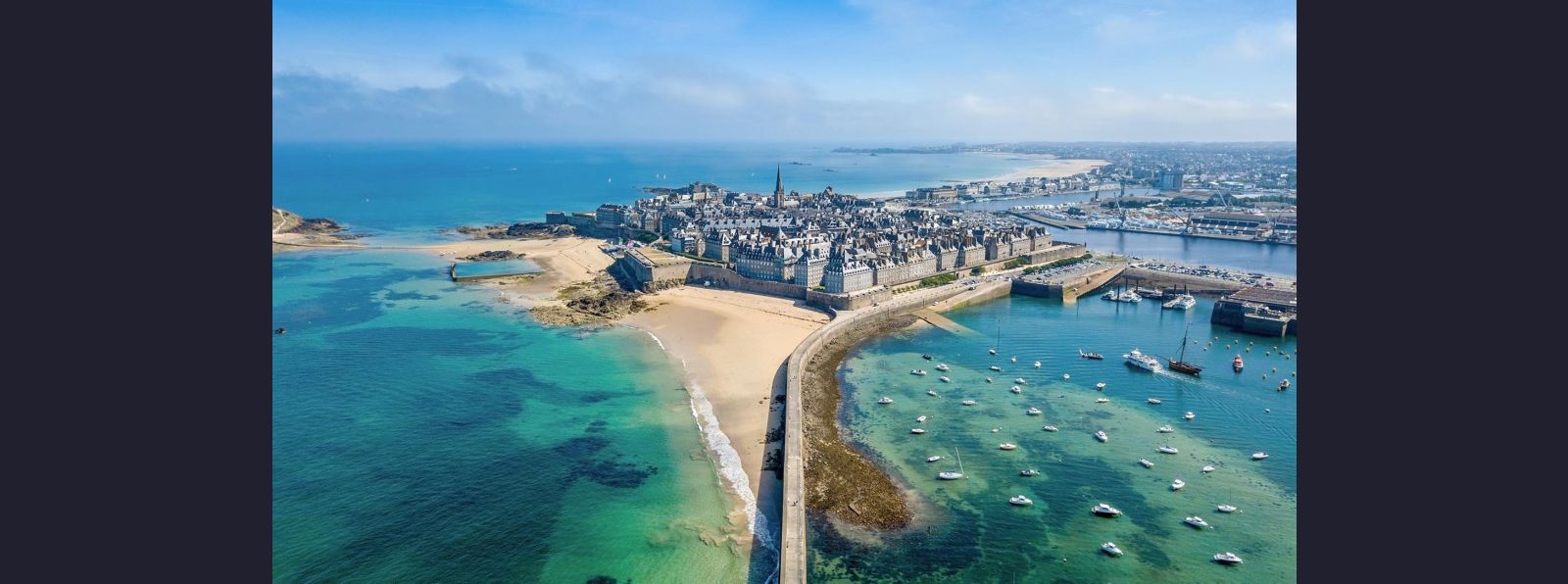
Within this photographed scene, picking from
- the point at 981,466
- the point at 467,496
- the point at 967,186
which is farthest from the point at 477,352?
the point at 967,186

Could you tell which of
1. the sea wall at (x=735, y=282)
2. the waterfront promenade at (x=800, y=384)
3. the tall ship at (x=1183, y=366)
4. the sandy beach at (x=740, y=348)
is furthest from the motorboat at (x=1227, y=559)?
the sea wall at (x=735, y=282)

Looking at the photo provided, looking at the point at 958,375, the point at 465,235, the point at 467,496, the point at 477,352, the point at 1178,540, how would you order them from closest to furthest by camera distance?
the point at 1178,540 → the point at 467,496 → the point at 958,375 → the point at 477,352 → the point at 465,235

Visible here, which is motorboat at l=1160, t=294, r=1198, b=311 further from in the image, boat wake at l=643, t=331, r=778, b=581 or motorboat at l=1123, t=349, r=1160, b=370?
boat wake at l=643, t=331, r=778, b=581

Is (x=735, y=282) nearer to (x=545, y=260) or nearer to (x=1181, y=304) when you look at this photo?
(x=545, y=260)

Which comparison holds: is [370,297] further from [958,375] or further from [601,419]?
[958,375]

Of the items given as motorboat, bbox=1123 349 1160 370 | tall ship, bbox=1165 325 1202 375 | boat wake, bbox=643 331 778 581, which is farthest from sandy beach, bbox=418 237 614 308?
tall ship, bbox=1165 325 1202 375

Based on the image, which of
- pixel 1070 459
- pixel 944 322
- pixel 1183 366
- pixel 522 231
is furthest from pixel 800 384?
pixel 522 231

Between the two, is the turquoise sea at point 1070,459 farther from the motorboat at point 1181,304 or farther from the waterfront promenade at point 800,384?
the motorboat at point 1181,304

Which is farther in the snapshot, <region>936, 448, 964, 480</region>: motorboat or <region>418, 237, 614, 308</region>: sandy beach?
<region>418, 237, 614, 308</region>: sandy beach
